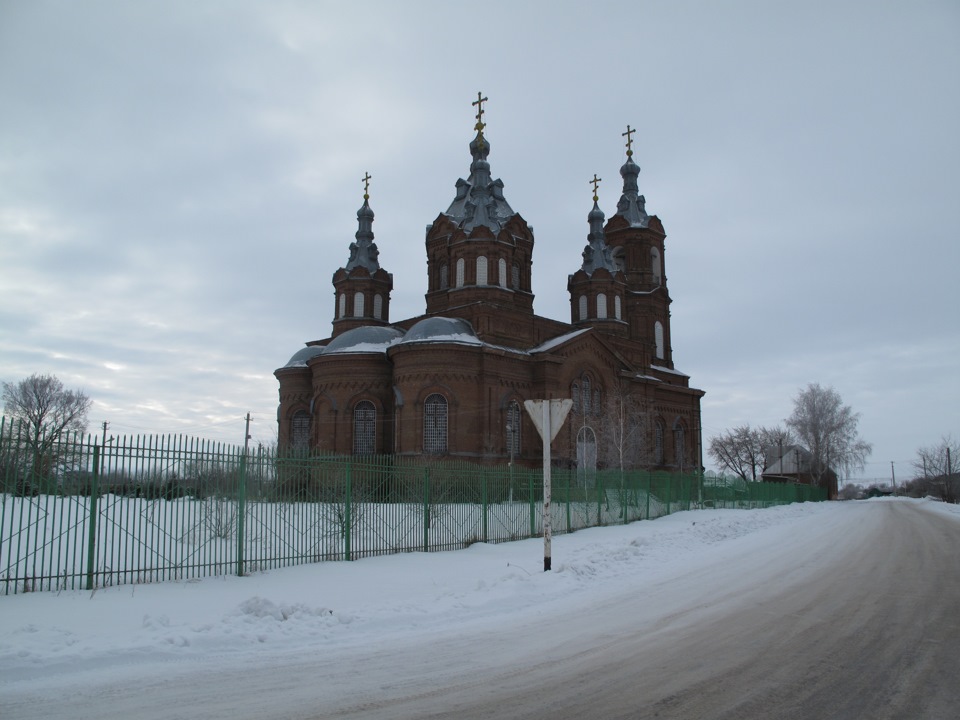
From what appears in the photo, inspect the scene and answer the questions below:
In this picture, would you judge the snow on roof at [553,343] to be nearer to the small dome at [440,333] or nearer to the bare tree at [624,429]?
the small dome at [440,333]

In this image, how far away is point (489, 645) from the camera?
772 cm

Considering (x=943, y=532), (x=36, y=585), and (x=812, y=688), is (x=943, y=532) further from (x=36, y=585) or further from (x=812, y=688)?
(x=36, y=585)

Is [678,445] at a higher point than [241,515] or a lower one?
higher

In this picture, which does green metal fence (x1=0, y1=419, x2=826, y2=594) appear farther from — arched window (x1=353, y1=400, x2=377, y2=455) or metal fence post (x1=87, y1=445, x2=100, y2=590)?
arched window (x1=353, y1=400, x2=377, y2=455)

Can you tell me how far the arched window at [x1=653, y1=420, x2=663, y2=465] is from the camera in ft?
150

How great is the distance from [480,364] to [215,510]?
75.8 ft

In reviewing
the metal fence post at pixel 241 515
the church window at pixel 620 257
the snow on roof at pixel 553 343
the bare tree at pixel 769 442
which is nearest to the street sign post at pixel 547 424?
the metal fence post at pixel 241 515

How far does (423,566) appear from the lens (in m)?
12.7

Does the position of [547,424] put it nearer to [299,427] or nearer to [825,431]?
[299,427]

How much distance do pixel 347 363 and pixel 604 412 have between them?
13.3 m

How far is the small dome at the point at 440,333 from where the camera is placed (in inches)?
1304

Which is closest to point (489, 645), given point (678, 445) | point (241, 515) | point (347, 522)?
point (241, 515)

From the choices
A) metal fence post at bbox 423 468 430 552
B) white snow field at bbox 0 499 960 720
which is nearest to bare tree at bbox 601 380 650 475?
metal fence post at bbox 423 468 430 552

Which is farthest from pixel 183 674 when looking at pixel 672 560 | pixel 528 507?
pixel 528 507
